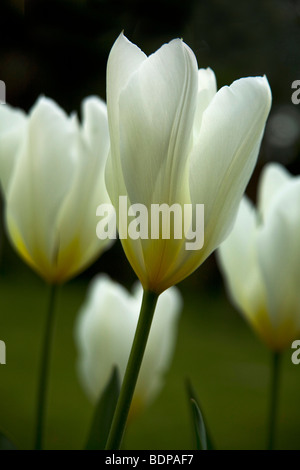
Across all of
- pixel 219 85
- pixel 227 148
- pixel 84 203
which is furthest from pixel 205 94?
pixel 219 85

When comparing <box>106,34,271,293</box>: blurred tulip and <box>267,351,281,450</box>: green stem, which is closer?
<box>106,34,271,293</box>: blurred tulip

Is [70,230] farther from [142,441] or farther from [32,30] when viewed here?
[32,30]

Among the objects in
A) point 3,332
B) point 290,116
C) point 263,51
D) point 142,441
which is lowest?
point 142,441

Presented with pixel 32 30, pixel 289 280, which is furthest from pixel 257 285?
pixel 32 30

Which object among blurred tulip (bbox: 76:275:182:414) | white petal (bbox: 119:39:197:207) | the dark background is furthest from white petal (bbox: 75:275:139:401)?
the dark background

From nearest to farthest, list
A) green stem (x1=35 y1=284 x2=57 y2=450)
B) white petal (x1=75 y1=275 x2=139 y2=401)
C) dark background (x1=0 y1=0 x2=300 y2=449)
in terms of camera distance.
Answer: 1. green stem (x1=35 y1=284 x2=57 y2=450)
2. white petal (x1=75 y1=275 x2=139 y2=401)
3. dark background (x1=0 y1=0 x2=300 y2=449)

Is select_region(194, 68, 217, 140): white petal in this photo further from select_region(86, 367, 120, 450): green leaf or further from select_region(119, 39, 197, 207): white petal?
select_region(86, 367, 120, 450): green leaf

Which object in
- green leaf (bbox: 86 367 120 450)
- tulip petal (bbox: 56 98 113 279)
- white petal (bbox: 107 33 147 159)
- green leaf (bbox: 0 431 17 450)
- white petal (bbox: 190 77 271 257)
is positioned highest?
tulip petal (bbox: 56 98 113 279)

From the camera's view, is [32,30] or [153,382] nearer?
[153,382]
